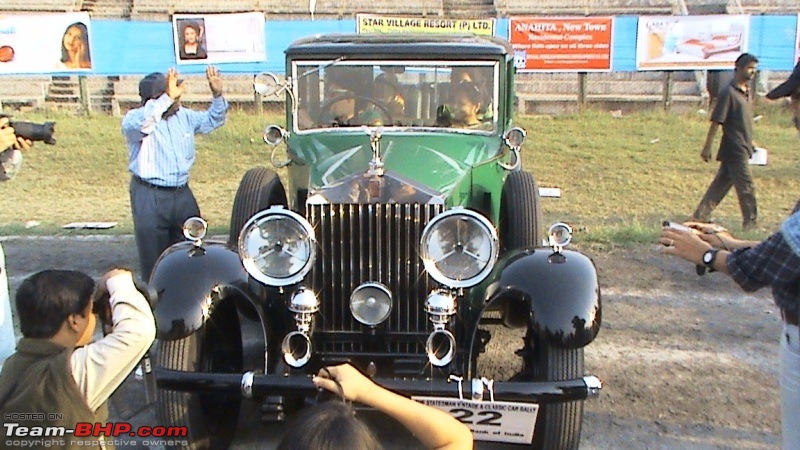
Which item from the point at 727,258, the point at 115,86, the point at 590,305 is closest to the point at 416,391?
the point at 590,305

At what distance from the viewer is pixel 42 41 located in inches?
535

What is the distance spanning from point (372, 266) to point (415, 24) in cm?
1206

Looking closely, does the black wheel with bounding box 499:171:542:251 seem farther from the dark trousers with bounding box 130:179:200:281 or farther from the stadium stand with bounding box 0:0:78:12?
the stadium stand with bounding box 0:0:78:12

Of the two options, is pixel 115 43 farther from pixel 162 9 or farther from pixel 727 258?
pixel 727 258

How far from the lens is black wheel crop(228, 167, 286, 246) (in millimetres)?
4633

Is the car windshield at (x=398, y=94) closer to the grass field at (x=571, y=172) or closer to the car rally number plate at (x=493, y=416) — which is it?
the car rally number plate at (x=493, y=416)

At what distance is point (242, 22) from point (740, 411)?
12029 mm

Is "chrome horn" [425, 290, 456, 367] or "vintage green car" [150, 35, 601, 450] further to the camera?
"chrome horn" [425, 290, 456, 367]

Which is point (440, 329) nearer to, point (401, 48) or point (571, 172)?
point (401, 48)

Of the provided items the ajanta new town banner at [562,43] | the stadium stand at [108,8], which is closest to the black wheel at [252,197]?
the ajanta new town banner at [562,43]

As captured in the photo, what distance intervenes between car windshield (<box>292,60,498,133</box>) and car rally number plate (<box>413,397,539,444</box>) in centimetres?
204

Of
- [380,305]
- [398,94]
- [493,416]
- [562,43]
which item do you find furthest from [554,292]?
[562,43]

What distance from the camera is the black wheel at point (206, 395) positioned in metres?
3.45

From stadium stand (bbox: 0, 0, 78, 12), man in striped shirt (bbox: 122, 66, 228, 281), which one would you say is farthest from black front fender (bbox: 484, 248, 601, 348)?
stadium stand (bbox: 0, 0, 78, 12)
